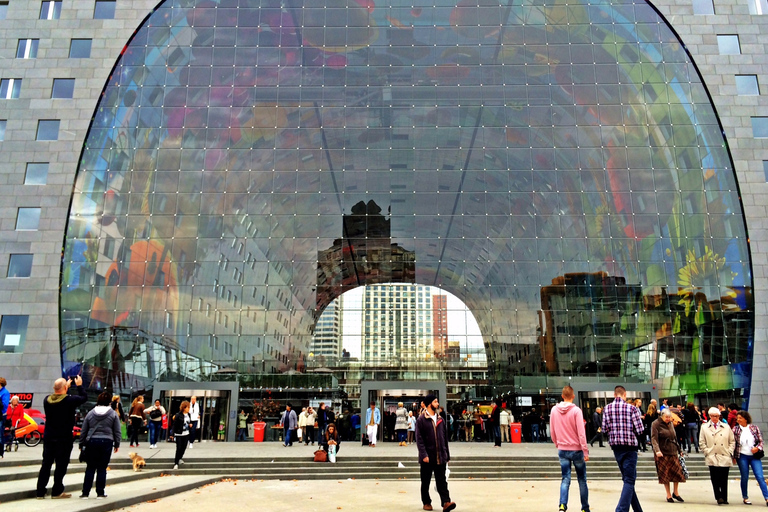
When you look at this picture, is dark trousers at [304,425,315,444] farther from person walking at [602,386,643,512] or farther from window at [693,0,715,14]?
window at [693,0,715,14]

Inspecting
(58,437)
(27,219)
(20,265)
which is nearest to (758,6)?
(58,437)

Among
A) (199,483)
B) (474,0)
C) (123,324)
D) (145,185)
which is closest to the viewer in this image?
(199,483)

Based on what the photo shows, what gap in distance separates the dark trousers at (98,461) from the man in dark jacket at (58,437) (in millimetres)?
366

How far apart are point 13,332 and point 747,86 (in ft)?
125

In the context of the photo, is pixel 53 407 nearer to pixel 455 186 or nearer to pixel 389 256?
pixel 389 256

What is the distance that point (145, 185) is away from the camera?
32594 mm

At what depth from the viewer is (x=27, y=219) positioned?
32.3 meters

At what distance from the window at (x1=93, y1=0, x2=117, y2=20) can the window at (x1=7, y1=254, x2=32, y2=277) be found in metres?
13.2

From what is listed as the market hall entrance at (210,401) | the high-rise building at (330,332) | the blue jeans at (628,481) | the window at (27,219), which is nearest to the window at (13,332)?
the window at (27,219)

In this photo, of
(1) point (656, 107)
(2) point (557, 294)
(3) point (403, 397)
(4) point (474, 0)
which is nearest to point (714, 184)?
(1) point (656, 107)

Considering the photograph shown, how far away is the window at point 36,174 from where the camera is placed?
32.7m

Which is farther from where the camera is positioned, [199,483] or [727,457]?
[199,483]

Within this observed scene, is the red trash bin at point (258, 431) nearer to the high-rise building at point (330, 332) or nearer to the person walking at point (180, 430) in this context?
the high-rise building at point (330, 332)

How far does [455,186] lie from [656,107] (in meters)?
11.2
